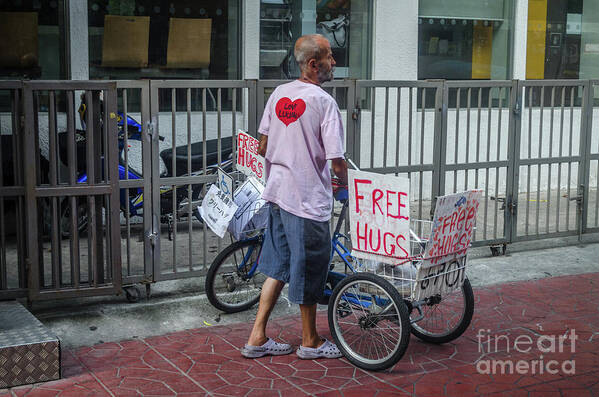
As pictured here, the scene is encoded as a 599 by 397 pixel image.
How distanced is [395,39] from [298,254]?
6.65m

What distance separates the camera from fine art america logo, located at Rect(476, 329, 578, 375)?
4.95 metres

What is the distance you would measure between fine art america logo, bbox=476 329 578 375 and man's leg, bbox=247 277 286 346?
52.3 inches

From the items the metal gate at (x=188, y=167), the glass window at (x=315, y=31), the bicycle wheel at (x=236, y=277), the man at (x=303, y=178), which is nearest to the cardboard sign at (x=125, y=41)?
the glass window at (x=315, y=31)

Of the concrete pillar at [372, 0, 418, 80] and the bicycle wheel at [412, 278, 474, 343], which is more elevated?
the concrete pillar at [372, 0, 418, 80]

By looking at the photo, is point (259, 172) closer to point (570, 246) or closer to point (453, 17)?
point (570, 246)

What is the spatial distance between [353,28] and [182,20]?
240 centimetres

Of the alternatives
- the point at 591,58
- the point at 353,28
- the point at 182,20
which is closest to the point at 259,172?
the point at 182,20

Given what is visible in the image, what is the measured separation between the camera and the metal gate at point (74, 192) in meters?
5.57

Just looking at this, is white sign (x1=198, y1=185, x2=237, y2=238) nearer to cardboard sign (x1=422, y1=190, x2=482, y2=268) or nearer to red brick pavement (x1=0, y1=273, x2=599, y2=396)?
red brick pavement (x1=0, y1=273, x2=599, y2=396)

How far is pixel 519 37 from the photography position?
11984 mm

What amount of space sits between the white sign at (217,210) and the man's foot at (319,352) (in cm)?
109

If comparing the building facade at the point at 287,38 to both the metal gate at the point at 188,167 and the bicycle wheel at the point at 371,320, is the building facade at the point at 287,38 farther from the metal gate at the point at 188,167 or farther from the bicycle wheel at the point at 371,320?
the bicycle wheel at the point at 371,320

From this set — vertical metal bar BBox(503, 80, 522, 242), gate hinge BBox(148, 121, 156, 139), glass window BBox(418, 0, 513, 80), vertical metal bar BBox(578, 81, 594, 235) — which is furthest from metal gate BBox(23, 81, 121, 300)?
glass window BBox(418, 0, 513, 80)

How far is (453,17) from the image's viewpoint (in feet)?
38.3
